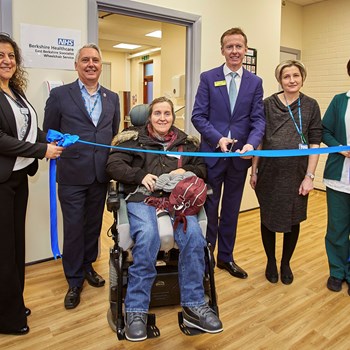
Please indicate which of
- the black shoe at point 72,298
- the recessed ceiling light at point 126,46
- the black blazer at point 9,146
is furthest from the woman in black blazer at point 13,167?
the recessed ceiling light at point 126,46

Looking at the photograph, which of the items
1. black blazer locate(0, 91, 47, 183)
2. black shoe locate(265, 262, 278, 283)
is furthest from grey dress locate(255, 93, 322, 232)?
black blazer locate(0, 91, 47, 183)

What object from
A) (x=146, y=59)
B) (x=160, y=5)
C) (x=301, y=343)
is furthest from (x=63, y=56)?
(x=146, y=59)

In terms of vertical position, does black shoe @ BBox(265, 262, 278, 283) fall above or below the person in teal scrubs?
below

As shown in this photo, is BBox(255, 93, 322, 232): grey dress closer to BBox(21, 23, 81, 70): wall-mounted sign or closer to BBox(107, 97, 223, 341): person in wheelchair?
BBox(107, 97, 223, 341): person in wheelchair

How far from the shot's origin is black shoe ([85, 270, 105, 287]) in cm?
267

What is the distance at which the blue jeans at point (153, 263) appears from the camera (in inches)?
73.7

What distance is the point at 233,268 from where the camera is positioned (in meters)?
2.91

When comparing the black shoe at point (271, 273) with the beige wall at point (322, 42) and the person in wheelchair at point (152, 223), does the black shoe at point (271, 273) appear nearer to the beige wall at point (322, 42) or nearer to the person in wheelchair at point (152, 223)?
the person in wheelchair at point (152, 223)

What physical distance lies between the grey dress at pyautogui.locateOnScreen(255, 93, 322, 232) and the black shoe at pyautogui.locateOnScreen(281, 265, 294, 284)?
381mm

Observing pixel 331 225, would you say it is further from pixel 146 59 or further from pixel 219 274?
pixel 146 59

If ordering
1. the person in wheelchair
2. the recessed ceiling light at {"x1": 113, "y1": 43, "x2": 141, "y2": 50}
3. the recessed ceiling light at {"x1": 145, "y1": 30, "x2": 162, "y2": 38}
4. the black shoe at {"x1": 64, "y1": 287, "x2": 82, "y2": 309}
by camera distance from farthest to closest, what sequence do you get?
1. the recessed ceiling light at {"x1": 113, "y1": 43, "x2": 141, "y2": 50}
2. the recessed ceiling light at {"x1": 145, "y1": 30, "x2": 162, "y2": 38}
3. the black shoe at {"x1": 64, "y1": 287, "x2": 82, "y2": 309}
4. the person in wheelchair

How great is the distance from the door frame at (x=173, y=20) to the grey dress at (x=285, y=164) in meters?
1.32

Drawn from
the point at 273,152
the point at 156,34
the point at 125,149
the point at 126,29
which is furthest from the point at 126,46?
the point at 273,152

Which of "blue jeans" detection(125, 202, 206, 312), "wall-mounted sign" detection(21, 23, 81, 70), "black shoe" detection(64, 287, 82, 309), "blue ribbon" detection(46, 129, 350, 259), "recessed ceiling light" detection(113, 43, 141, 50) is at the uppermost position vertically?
"recessed ceiling light" detection(113, 43, 141, 50)
